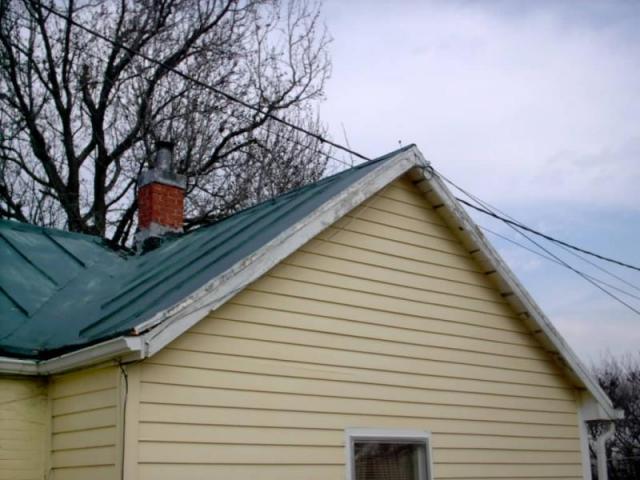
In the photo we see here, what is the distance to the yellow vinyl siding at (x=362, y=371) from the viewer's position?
7.48 meters

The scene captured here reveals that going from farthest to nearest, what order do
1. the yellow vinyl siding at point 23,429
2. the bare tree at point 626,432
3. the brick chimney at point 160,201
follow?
1. the bare tree at point 626,432
2. the brick chimney at point 160,201
3. the yellow vinyl siding at point 23,429

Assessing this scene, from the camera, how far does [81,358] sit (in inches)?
292

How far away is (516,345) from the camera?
35.3 ft

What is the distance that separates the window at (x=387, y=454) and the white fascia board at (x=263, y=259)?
6.55 ft

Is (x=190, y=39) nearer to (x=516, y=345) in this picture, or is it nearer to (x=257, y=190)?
(x=257, y=190)

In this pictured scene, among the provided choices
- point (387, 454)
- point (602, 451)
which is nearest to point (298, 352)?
point (387, 454)

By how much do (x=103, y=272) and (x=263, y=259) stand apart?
142 inches

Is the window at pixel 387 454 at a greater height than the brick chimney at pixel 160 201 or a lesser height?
lesser

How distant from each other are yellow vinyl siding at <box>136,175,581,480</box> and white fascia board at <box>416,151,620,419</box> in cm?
16

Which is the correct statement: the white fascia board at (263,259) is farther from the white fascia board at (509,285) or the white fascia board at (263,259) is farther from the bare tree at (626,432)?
the bare tree at (626,432)

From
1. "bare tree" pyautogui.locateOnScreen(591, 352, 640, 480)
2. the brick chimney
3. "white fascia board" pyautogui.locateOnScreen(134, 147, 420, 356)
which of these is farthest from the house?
"bare tree" pyautogui.locateOnScreen(591, 352, 640, 480)

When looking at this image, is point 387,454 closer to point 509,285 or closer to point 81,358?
point 509,285

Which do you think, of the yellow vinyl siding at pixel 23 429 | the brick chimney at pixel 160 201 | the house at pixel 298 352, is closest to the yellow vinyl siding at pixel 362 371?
the house at pixel 298 352

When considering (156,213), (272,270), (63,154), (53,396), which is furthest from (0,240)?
(63,154)
